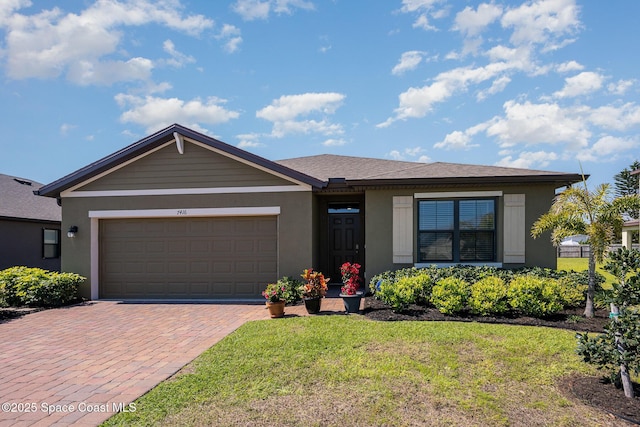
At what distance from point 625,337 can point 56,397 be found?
6.09 meters

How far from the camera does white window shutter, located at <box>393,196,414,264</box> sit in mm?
9758

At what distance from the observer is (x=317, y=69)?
11516mm

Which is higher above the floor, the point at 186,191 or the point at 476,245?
the point at 186,191

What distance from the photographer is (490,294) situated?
7141 millimetres

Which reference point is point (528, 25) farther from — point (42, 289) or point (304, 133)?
point (42, 289)

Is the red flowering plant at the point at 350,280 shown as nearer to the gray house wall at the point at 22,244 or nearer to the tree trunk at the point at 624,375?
the tree trunk at the point at 624,375

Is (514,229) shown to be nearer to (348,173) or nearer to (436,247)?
(436,247)

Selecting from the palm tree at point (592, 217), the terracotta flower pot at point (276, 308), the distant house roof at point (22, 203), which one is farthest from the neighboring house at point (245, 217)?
the distant house roof at point (22, 203)

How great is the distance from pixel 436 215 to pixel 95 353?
7.87m

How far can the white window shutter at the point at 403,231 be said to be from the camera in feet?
32.0

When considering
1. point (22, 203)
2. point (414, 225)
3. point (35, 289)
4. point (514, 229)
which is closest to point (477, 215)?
point (514, 229)

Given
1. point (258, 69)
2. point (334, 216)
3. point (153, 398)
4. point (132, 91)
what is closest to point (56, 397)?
point (153, 398)

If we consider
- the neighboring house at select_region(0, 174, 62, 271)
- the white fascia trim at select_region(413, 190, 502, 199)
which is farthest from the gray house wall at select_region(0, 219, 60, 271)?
the white fascia trim at select_region(413, 190, 502, 199)

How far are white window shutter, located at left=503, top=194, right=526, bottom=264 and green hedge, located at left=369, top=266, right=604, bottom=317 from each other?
125 cm
